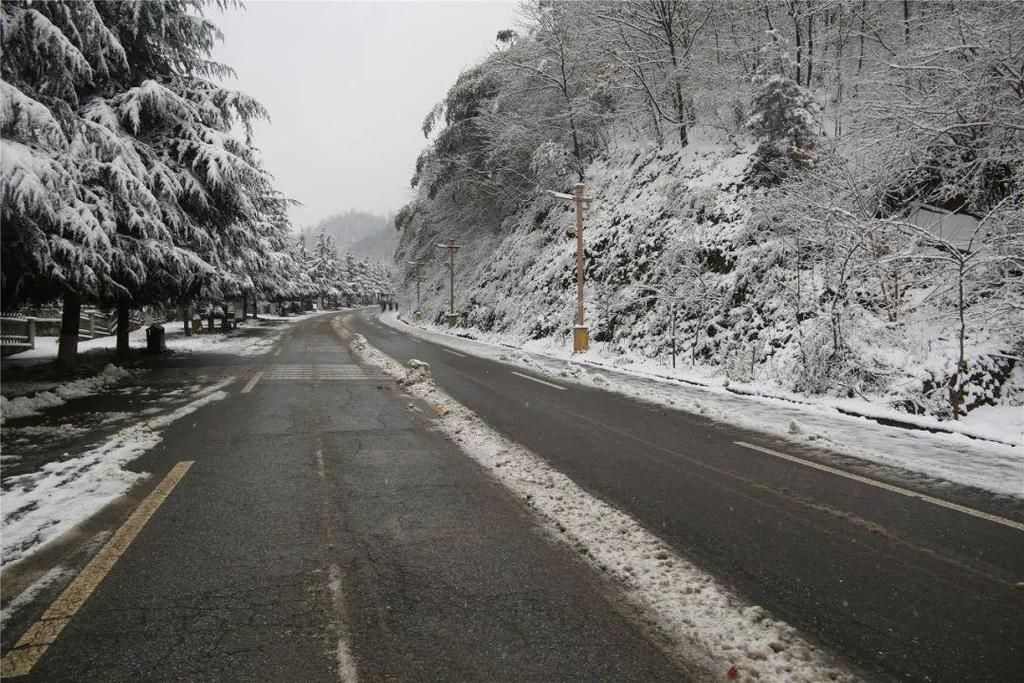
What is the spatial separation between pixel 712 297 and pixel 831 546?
43.7 ft

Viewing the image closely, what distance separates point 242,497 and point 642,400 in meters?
7.37

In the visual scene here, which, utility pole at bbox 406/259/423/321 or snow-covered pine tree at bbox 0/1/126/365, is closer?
snow-covered pine tree at bbox 0/1/126/365

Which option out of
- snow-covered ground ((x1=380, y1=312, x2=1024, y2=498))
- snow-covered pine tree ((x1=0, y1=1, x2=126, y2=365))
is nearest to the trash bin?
snow-covered pine tree ((x1=0, y1=1, x2=126, y2=365))

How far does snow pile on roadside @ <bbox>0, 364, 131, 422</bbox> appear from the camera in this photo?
876 cm

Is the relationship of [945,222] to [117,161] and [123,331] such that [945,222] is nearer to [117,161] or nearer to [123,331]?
[117,161]

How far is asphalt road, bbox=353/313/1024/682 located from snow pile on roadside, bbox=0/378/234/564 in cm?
415

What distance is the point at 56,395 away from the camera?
1018 centimetres

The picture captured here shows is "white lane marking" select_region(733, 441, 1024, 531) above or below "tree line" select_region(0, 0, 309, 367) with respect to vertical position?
below

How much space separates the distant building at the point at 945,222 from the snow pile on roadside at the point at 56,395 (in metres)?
16.9

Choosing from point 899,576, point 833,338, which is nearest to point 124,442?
point 899,576

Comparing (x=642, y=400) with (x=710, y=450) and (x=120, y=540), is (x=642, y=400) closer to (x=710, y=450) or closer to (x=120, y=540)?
Result: (x=710, y=450)

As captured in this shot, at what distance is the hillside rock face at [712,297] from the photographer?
33.3ft

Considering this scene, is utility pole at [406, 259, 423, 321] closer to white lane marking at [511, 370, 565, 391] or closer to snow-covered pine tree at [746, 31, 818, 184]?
snow-covered pine tree at [746, 31, 818, 184]

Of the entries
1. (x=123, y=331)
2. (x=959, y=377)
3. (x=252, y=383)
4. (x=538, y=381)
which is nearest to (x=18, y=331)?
(x=123, y=331)
